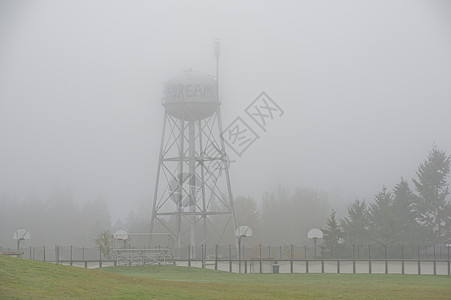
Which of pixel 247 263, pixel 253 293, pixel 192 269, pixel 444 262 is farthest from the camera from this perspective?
pixel 247 263

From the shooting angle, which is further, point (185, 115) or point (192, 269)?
point (185, 115)

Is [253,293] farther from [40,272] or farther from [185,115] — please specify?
[185,115]

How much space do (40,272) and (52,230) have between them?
72.1 m

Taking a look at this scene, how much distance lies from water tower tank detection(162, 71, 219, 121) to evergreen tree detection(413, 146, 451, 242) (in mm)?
31055

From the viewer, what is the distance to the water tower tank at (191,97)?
53656 mm

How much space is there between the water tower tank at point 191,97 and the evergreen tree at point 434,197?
3106 centimetres

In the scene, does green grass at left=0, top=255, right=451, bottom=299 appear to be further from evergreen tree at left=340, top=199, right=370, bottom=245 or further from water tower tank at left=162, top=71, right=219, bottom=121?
evergreen tree at left=340, top=199, right=370, bottom=245

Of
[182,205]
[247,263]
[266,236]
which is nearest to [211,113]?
[182,205]

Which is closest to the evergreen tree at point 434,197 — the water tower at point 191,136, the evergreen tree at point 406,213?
Result: the evergreen tree at point 406,213

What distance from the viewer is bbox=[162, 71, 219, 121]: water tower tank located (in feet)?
176

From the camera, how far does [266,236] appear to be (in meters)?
90.2

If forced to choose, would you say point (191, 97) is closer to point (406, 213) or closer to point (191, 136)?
point (191, 136)

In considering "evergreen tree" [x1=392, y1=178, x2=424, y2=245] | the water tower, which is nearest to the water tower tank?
the water tower

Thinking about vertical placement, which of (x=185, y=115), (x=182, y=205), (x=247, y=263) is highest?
(x=185, y=115)
